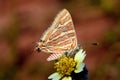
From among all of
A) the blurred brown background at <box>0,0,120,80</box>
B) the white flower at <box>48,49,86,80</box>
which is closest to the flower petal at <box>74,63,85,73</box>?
the white flower at <box>48,49,86,80</box>

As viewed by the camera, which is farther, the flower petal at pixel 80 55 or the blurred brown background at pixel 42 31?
the blurred brown background at pixel 42 31

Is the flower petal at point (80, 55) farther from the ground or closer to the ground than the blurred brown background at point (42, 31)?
farther from the ground

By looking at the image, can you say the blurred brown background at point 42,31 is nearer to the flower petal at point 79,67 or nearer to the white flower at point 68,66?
the white flower at point 68,66

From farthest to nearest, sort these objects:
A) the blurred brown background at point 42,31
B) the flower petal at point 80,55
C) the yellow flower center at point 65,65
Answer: the blurred brown background at point 42,31 < the yellow flower center at point 65,65 < the flower petal at point 80,55

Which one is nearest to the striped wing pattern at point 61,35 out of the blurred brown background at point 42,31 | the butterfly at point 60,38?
the butterfly at point 60,38

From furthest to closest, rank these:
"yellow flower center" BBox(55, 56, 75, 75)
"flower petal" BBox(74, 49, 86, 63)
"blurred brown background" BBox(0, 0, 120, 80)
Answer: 1. "blurred brown background" BBox(0, 0, 120, 80)
2. "yellow flower center" BBox(55, 56, 75, 75)
3. "flower petal" BBox(74, 49, 86, 63)

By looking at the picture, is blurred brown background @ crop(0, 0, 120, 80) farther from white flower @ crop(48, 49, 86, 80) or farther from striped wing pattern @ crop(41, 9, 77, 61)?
striped wing pattern @ crop(41, 9, 77, 61)

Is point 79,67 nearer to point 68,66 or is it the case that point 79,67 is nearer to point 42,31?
point 68,66
